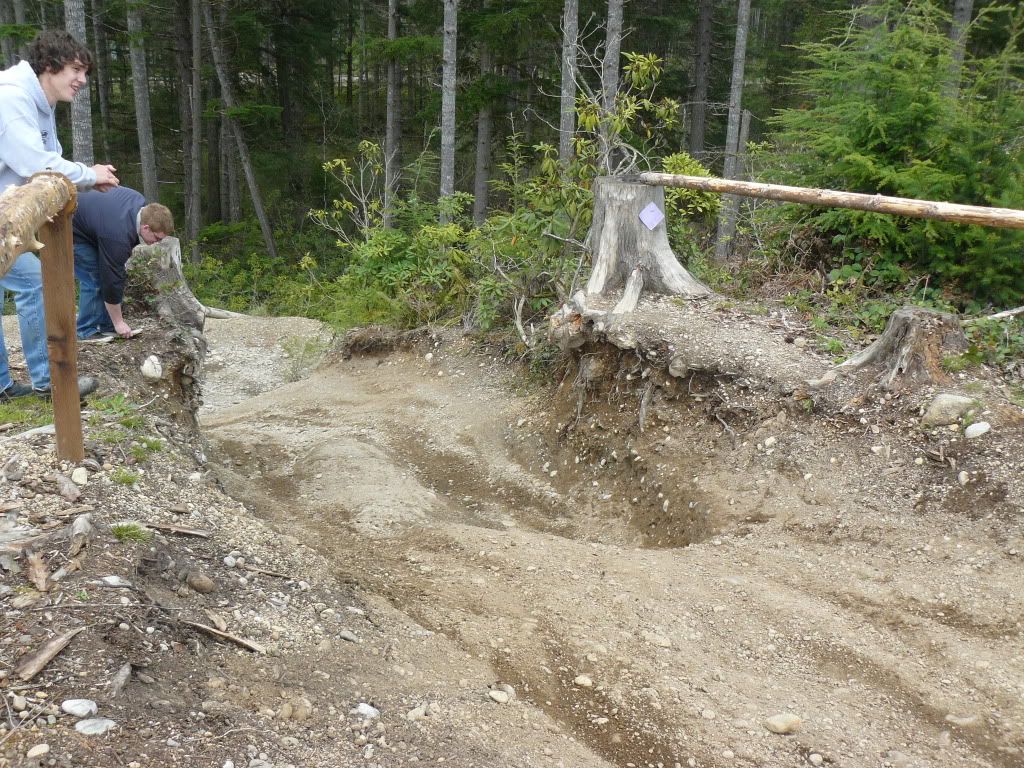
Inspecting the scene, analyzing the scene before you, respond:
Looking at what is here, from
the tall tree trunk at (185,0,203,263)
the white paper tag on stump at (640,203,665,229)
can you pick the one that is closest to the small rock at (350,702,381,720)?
the white paper tag on stump at (640,203,665,229)

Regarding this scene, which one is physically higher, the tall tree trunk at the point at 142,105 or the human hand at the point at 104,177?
the tall tree trunk at the point at 142,105

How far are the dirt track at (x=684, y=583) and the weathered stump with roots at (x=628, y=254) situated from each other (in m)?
1.12

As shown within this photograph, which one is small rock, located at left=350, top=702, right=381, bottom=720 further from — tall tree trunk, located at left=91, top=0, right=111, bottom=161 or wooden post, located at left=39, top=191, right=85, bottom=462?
tall tree trunk, located at left=91, top=0, right=111, bottom=161

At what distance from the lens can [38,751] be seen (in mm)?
2191

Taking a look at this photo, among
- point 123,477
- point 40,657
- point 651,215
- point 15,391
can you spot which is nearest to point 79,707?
point 40,657

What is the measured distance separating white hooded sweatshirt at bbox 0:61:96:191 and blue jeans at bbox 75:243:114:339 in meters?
1.25

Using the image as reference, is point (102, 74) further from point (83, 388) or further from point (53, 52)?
point (83, 388)

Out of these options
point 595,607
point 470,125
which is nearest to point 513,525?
point 595,607

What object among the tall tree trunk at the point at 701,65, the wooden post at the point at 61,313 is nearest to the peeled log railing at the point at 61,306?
the wooden post at the point at 61,313

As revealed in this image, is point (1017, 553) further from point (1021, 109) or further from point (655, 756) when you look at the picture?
point (1021, 109)

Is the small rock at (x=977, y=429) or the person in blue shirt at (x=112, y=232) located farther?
the person in blue shirt at (x=112, y=232)

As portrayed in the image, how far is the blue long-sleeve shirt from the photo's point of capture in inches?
212

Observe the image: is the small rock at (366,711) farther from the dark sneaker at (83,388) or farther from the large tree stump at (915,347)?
the large tree stump at (915,347)

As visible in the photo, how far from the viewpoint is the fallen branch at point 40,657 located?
2471mm
